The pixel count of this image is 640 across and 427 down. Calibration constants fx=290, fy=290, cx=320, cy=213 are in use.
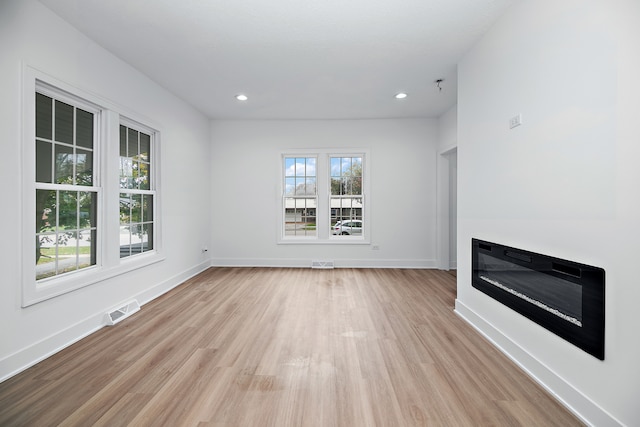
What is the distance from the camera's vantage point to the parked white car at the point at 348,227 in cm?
591

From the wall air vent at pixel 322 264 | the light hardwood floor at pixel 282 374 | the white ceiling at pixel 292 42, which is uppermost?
the white ceiling at pixel 292 42

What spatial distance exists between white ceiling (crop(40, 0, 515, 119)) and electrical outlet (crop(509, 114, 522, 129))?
37.5 inches

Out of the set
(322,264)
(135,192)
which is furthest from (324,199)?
(135,192)

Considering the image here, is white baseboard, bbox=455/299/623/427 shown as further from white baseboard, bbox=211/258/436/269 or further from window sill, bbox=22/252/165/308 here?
window sill, bbox=22/252/165/308

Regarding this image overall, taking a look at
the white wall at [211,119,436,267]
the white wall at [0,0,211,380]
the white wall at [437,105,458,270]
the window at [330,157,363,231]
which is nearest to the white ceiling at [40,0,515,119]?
the white wall at [0,0,211,380]

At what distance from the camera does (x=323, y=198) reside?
5848mm

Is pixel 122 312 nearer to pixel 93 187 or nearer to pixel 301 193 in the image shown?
pixel 93 187

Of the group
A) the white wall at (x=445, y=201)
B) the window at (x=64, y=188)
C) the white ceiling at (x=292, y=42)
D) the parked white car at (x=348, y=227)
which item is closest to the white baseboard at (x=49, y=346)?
the window at (x=64, y=188)

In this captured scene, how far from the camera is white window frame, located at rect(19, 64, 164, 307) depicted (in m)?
2.26

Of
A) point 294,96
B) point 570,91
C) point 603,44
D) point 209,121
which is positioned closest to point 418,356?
point 570,91

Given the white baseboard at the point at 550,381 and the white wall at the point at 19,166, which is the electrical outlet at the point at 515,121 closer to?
the white baseboard at the point at 550,381

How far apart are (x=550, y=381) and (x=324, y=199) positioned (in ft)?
14.4

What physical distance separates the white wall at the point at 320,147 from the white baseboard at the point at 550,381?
2903 mm

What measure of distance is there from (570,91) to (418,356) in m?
2.16
